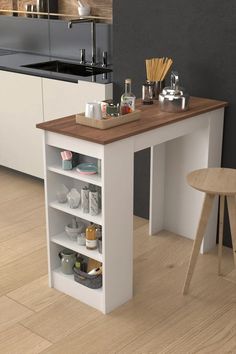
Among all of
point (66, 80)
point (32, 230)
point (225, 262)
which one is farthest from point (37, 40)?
point (225, 262)

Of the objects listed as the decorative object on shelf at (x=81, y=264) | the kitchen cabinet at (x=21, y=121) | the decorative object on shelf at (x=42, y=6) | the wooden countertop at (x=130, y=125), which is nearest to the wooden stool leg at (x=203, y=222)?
the wooden countertop at (x=130, y=125)

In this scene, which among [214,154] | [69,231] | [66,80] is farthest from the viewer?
[66,80]

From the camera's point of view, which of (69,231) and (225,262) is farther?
(225,262)

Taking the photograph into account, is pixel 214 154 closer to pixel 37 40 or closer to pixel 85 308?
pixel 85 308

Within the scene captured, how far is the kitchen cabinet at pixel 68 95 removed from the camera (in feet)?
12.1

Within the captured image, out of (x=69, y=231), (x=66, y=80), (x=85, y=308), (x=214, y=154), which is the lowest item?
(x=85, y=308)

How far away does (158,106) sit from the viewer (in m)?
3.08

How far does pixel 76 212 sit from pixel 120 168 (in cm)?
32

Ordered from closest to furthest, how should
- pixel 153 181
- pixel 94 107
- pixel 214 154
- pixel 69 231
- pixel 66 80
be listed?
pixel 94 107 → pixel 69 231 → pixel 214 154 → pixel 153 181 → pixel 66 80

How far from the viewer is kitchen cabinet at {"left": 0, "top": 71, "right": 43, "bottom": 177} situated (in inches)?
161

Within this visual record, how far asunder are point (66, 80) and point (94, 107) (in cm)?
122

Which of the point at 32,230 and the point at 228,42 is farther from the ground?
the point at 228,42

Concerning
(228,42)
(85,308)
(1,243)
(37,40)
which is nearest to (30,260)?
(1,243)

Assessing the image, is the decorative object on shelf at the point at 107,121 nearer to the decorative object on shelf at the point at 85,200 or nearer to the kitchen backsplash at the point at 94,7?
the decorative object on shelf at the point at 85,200
